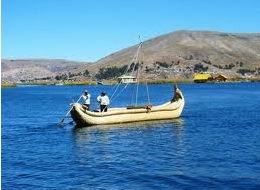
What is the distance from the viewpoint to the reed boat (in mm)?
50537

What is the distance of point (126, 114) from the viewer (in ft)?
174

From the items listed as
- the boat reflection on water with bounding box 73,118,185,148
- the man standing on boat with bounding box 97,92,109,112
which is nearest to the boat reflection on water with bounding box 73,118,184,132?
the boat reflection on water with bounding box 73,118,185,148

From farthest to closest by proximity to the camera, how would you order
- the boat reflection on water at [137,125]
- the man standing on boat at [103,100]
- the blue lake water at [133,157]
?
the man standing on boat at [103,100], the boat reflection on water at [137,125], the blue lake water at [133,157]

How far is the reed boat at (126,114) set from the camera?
5054 centimetres

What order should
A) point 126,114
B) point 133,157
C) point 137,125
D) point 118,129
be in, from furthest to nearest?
1. point 126,114
2. point 137,125
3. point 118,129
4. point 133,157

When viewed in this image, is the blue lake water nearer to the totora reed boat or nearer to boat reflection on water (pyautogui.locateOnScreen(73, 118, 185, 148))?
boat reflection on water (pyautogui.locateOnScreen(73, 118, 185, 148))

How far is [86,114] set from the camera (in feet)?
166

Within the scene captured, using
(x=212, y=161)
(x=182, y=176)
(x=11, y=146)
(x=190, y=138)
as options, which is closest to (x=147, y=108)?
(x=190, y=138)

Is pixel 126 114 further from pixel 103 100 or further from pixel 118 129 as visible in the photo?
pixel 118 129

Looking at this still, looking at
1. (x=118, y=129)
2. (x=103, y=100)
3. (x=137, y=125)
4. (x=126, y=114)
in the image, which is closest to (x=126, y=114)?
(x=126, y=114)

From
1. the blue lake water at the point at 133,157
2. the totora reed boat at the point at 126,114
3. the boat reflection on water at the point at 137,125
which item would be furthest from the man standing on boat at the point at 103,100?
the blue lake water at the point at 133,157

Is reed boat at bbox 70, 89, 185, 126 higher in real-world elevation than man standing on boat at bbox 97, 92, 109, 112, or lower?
lower

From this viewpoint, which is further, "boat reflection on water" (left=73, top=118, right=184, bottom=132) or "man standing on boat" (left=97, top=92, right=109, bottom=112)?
"man standing on boat" (left=97, top=92, right=109, bottom=112)

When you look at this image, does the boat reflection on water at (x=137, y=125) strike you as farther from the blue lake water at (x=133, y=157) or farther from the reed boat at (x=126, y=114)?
the reed boat at (x=126, y=114)
